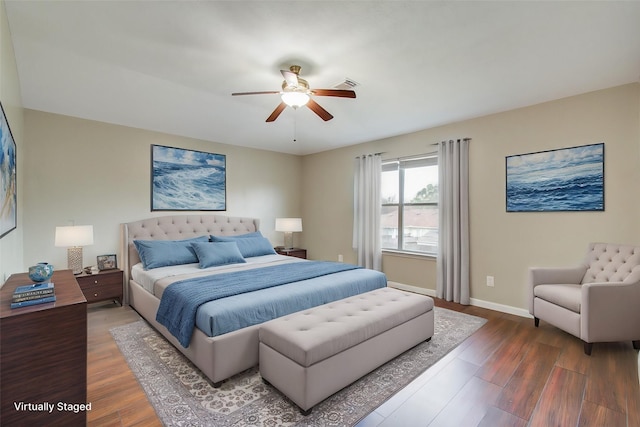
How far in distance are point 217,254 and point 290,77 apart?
2.45 meters

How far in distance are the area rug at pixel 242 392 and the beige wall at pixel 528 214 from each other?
1.49 m

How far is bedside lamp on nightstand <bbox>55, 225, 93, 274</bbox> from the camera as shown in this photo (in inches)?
127

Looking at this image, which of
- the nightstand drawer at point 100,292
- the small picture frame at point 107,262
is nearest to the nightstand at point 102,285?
the nightstand drawer at point 100,292

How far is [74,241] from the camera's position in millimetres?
3254

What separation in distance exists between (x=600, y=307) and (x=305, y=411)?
8.72 ft

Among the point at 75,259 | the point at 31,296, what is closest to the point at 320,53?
the point at 31,296

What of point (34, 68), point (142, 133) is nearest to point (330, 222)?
point (142, 133)

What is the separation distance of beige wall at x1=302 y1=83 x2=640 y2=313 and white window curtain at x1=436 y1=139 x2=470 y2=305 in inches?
4.3

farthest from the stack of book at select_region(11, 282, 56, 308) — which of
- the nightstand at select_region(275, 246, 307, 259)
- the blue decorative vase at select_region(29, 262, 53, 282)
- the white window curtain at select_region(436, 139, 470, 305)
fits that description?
the white window curtain at select_region(436, 139, 470, 305)

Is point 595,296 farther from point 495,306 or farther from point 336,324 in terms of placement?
point 336,324

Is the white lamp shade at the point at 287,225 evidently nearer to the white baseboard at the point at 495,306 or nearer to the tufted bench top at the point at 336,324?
the white baseboard at the point at 495,306

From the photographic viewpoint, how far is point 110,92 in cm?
310

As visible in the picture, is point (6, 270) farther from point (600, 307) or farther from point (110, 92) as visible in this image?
point (600, 307)

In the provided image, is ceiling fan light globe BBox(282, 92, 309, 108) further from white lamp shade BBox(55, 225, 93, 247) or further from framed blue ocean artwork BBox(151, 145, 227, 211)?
white lamp shade BBox(55, 225, 93, 247)
